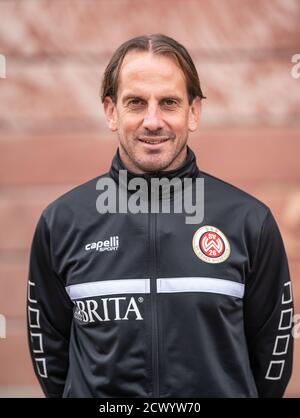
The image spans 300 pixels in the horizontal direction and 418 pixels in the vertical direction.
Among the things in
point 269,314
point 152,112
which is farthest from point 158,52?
point 269,314

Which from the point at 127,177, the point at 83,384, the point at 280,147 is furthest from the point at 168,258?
the point at 280,147

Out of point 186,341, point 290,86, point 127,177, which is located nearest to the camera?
point 186,341

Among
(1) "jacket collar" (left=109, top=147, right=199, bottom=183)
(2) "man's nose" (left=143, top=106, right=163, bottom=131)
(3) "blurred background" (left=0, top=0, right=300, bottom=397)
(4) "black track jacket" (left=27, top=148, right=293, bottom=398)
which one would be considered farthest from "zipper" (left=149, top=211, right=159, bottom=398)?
(3) "blurred background" (left=0, top=0, right=300, bottom=397)

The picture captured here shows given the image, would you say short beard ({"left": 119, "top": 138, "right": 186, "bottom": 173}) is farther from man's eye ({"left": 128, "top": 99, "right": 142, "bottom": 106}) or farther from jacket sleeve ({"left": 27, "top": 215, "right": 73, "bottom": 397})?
jacket sleeve ({"left": 27, "top": 215, "right": 73, "bottom": 397})

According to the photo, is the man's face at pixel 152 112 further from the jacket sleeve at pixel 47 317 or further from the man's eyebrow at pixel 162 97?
the jacket sleeve at pixel 47 317

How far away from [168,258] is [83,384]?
0.42 metres

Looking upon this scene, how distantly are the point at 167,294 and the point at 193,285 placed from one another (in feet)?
0.25

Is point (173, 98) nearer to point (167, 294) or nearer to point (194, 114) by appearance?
point (194, 114)

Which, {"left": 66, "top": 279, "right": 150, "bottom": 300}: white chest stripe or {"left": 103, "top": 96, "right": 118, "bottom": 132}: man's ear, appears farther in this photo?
{"left": 103, "top": 96, "right": 118, "bottom": 132}: man's ear

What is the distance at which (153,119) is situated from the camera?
7.39 feet

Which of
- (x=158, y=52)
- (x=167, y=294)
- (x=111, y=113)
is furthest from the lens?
(x=111, y=113)

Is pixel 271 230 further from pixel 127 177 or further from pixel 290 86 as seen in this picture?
pixel 290 86

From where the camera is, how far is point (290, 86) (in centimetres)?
366

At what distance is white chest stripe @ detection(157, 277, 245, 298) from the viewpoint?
7.30 feet
